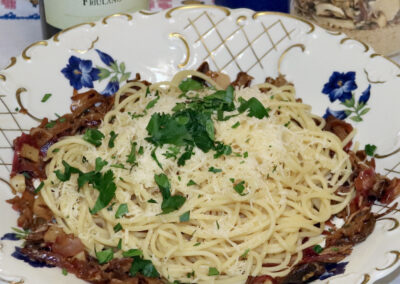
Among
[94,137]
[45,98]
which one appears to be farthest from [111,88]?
[94,137]

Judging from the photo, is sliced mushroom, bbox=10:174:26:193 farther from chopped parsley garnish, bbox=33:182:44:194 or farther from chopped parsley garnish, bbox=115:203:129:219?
chopped parsley garnish, bbox=115:203:129:219

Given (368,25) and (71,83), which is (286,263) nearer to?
(71,83)

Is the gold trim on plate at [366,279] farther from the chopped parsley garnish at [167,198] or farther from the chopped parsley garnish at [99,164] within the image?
the chopped parsley garnish at [99,164]

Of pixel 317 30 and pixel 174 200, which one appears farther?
pixel 317 30

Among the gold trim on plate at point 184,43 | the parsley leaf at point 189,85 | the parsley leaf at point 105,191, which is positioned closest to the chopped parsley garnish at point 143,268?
the parsley leaf at point 105,191

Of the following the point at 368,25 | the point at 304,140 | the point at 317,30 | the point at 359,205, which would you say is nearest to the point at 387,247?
the point at 359,205
